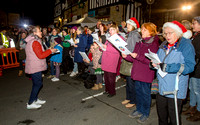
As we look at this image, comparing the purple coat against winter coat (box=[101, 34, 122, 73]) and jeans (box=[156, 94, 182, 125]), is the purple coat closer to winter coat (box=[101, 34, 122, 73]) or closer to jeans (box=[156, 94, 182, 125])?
jeans (box=[156, 94, 182, 125])

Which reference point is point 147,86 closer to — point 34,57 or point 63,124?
point 63,124

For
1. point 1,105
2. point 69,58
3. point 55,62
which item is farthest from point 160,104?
point 69,58

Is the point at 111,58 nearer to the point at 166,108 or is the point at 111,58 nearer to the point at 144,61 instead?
the point at 144,61

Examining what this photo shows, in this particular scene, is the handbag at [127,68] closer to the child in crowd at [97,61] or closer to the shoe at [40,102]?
the child in crowd at [97,61]

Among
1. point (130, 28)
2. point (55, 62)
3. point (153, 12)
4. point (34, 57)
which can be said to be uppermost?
point (153, 12)

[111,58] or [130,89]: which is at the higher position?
[111,58]

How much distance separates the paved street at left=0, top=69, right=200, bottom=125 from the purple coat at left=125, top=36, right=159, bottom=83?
112 centimetres

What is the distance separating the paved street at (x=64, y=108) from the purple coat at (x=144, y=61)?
1124mm

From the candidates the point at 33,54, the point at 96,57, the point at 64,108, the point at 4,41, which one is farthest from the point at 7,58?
the point at 64,108

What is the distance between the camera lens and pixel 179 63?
2209 mm

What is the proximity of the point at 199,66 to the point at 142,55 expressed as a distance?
56.1 inches

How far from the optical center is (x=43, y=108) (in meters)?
4.16

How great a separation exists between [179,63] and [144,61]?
0.93m

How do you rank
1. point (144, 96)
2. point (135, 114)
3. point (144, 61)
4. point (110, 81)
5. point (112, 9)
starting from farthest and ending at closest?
point (112, 9), point (110, 81), point (135, 114), point (144, 96), point (144, 61)
